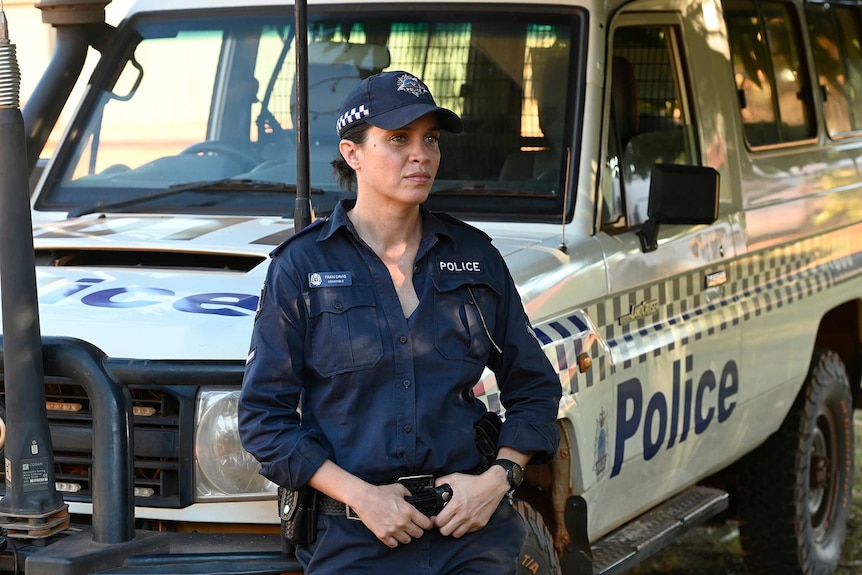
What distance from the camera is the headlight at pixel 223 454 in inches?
122

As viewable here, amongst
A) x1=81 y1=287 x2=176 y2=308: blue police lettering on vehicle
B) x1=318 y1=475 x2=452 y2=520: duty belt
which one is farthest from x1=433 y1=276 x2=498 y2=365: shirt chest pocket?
x1=81 y1=287 x2=176 y2=308: blue police lettering on vehicle

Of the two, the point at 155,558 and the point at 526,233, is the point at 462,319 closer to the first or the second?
the point at 155,558

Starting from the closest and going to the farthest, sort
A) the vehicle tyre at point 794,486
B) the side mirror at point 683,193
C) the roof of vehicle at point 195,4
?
the side mirror at point 683,193, the roof of vehicle at point 195,4, the vehicle tyre at point 794,486

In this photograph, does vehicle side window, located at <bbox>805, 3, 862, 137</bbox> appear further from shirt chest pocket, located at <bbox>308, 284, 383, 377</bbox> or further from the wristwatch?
shirt chest pocket, located at <bbox>308, 284, 383, 377</bbox>

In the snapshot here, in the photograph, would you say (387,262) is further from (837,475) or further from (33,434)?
(837,475)

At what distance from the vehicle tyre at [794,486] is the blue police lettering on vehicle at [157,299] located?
120 inches

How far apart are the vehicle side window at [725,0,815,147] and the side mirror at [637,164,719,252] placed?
43.6 inches

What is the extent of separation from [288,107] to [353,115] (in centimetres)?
169

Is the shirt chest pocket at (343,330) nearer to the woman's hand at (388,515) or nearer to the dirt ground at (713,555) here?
the woman's hand at (388,515)

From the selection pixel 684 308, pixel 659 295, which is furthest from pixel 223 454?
pixel 684 308

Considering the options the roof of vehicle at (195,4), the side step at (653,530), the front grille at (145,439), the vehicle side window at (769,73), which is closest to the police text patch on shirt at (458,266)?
the front grille at (145,439)

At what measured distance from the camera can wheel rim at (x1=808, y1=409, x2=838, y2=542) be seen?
5961 millimetres

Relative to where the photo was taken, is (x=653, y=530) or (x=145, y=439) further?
(x=653, y=530)

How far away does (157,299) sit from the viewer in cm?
331
